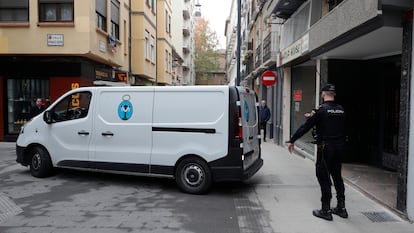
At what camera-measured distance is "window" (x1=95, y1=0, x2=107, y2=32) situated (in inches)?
616

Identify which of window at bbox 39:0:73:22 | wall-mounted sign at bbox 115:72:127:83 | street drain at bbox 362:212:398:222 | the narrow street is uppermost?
window at bbox 39:0:73:22

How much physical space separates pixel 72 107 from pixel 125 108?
54.8 inches

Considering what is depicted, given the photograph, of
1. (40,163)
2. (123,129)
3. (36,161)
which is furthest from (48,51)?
(123,129)

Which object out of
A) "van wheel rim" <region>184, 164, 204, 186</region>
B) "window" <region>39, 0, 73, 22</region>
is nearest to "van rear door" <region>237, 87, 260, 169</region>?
"van wheel rim" <region>184, 164, 204, 186</region>

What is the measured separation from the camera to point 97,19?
15695 millimetres

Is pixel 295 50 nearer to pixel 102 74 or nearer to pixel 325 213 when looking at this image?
pixel 325 213

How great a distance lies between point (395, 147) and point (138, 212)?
6215 mm

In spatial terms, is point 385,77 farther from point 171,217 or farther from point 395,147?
point 171,217

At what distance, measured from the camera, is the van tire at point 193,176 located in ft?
22.6

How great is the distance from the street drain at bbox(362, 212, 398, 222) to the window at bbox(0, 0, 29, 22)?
44.2 feet

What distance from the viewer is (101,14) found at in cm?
1611

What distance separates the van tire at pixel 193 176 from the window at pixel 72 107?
2.40 m

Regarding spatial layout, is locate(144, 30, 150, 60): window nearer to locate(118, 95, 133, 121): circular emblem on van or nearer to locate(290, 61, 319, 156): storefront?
locate(290, 61, 319, 156): storefront

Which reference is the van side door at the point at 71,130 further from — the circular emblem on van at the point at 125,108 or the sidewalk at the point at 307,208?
the sidewalk at the point at 307,208
